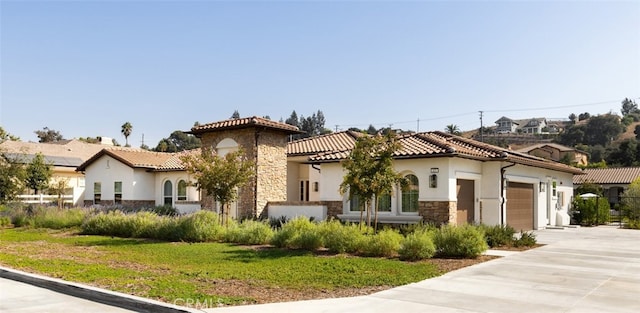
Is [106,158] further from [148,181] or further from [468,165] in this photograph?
[468,165]

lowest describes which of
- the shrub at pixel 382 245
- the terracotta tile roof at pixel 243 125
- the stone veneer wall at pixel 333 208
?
the shrub at pixel 382 245

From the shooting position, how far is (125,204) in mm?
32781

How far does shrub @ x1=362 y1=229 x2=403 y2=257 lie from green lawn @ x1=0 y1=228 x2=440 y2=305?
30.2 inches

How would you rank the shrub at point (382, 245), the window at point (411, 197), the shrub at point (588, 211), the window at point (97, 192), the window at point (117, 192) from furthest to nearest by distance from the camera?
the window at point (97, 192) → the window at point (117, 192) → the shrub at point (588, 211) → the window at point (411, 197) → the shrub at point (382, 245)

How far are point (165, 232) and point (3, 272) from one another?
802cm

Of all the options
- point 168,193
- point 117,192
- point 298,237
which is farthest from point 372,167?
point 117,192

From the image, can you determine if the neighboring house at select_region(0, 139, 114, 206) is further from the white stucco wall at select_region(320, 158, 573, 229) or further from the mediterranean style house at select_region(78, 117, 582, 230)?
the white stucco wall at select_region(320, 158, 573, 229)

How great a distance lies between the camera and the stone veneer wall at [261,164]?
82.3ft

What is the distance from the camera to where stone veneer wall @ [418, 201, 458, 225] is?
19.9 meters

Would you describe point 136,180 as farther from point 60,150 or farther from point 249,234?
point 60,150

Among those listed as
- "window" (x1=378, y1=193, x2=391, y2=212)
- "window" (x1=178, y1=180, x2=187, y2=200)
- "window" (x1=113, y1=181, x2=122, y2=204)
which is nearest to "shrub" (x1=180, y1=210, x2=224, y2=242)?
"window" (x1=378, y1=193, x2=391, y2=212)

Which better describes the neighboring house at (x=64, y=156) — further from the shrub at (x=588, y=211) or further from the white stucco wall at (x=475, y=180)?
the shrub at (x=588, y=211)

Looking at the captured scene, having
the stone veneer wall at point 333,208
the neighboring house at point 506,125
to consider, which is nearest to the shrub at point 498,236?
the stone veneer wall at point 333,208

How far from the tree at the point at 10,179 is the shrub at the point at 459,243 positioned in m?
28.1
